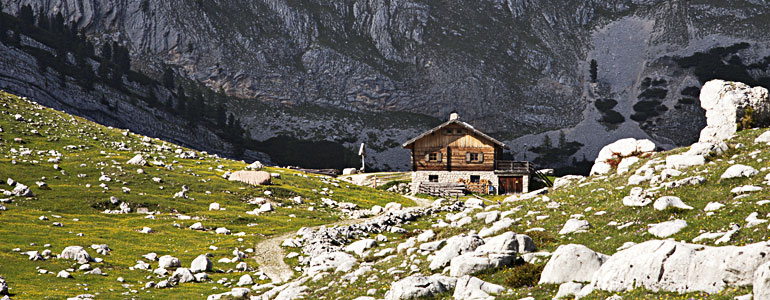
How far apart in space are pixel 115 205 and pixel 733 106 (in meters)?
54.0

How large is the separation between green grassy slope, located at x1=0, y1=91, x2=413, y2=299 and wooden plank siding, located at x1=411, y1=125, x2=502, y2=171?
1329 cm

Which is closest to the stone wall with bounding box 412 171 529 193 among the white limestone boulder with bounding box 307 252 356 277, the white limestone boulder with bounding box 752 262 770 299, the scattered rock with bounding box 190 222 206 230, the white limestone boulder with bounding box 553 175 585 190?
the white limestone boulder with bounding box 553 175 585 190

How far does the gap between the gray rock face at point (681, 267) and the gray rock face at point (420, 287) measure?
5824mm

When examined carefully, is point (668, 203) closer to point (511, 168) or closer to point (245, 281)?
point (245, 281)

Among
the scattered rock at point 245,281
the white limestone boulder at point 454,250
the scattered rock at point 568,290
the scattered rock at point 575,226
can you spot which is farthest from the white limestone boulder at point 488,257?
the scattered rock at point 245,281

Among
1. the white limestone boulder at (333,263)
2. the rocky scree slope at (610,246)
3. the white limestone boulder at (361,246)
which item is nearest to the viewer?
the rocky scree slope at (610,246)

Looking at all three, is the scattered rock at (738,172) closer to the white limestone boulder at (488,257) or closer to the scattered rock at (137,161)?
the white limestone boulder at (488,257)

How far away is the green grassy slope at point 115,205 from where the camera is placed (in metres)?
34.5

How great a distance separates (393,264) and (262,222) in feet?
99.8

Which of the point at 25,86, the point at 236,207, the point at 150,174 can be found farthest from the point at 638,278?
the point at 25,86

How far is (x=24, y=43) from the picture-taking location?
581 ft

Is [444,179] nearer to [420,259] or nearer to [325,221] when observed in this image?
[325,221]

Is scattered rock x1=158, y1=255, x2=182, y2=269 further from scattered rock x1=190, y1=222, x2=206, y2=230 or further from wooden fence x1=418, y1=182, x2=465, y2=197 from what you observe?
wooden fence x1=418, y1=182, x2=465, y2=197

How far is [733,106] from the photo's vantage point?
38.0 meters
